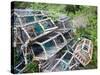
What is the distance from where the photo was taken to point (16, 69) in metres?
1.89

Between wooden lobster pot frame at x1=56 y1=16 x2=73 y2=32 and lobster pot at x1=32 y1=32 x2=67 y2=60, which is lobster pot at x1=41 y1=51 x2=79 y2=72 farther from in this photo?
wooden lobster pot frame at x1=56 y1=16 x2=73 y2=32

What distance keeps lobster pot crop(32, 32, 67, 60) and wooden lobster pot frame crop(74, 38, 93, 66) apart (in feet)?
0.52

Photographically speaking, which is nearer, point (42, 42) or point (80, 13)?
point (42, 42)

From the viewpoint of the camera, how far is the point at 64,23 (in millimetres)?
2080

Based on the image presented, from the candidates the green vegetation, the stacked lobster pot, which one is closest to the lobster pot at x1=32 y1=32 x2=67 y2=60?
the stacked lobster pot

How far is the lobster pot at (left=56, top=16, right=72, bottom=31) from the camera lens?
2062mm

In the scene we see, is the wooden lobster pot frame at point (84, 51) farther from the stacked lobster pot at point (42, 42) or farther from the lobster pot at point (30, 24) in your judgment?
the lobster pot at point (30, 24)

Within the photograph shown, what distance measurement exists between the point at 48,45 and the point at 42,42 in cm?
6

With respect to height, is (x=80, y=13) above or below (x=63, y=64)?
above

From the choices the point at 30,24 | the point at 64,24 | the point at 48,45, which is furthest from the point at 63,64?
the point at 30,24

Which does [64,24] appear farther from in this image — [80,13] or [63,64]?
[63,64]

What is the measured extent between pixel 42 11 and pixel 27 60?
0.46 metres

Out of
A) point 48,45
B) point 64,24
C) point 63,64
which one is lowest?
point 63,64

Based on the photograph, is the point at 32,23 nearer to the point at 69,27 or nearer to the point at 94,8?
the point at 69,27
